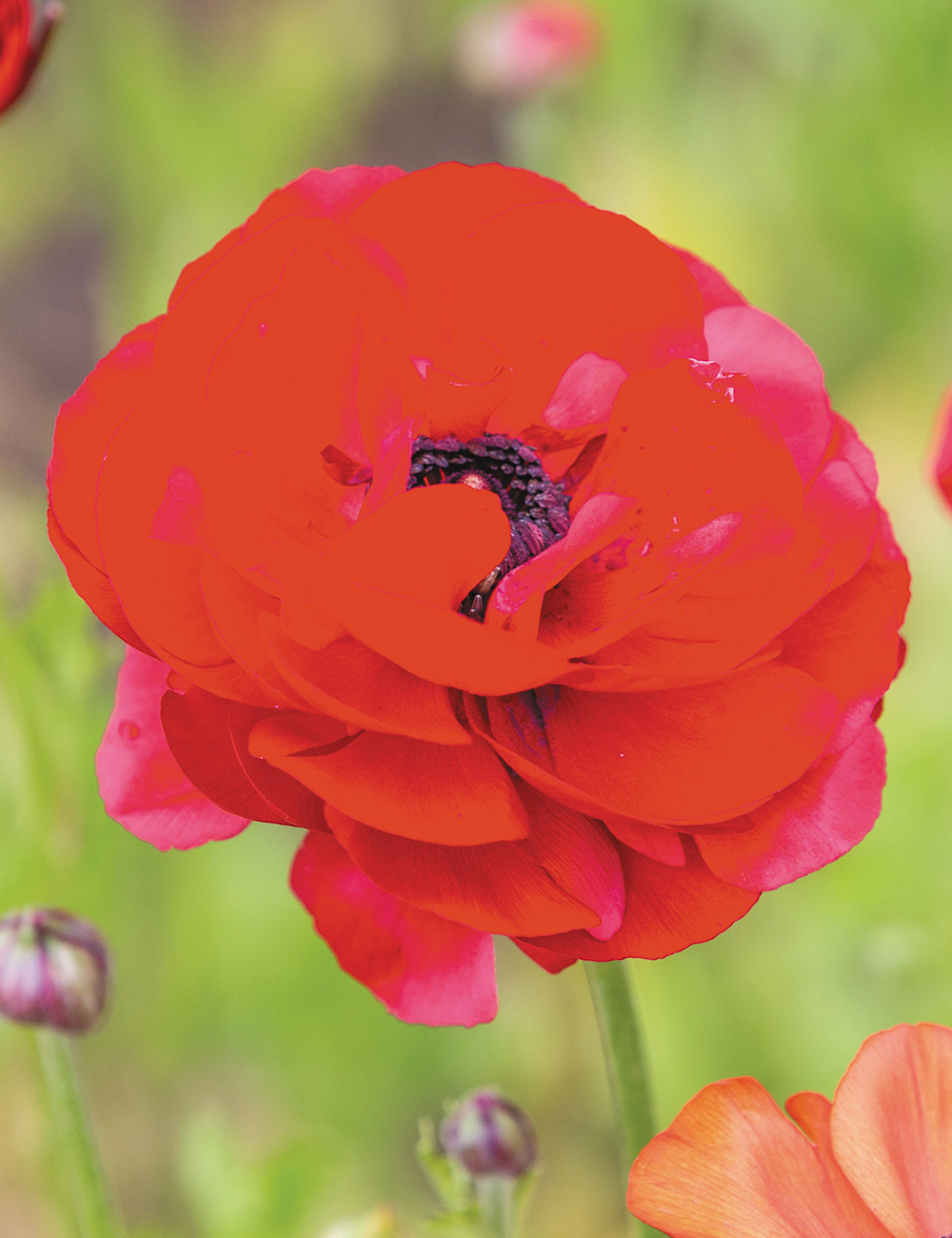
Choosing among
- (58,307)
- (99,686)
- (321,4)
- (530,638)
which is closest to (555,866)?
(530,638)

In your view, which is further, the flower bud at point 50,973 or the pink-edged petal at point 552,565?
the flower bud at point 50,973

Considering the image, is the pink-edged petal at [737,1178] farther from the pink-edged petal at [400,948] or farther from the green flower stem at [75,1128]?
the green flower stem at [75,1128]

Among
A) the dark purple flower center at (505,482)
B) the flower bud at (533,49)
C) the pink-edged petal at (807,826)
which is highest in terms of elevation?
the flower bud at (533,49)

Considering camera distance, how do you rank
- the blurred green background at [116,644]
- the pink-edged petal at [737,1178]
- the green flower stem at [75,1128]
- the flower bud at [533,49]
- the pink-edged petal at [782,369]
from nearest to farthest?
1. the pink-edged petal at [737,1178]
2. the pink-edged petal at [782,369]
3. the green flower stem at [75,1128]
4. the blurred green background at [116,644]
5. the flower bud at [533,49]

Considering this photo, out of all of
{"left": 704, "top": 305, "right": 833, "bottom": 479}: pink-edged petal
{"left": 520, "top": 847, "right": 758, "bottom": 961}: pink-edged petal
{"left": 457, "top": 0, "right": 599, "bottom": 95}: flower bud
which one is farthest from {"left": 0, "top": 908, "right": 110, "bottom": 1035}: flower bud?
{"left": 457, "top": 0, "right": 599, "bottom": 95}: flower bud

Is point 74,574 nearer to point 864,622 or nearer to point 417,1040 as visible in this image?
point 864,622

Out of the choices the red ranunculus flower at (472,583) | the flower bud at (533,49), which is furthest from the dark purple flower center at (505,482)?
the flower bud at (533,49)

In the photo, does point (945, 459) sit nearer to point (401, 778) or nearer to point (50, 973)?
point (401, 778)
